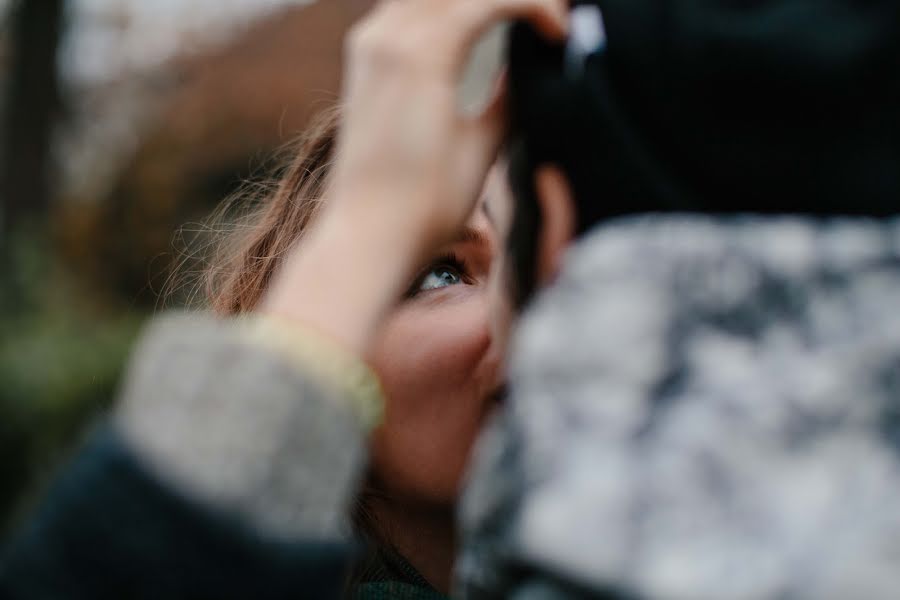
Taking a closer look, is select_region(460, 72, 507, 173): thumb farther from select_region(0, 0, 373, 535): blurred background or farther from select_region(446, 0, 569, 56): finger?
select_region(0, 0, 373, 535): blurred background

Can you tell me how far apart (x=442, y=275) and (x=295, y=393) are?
102 cm

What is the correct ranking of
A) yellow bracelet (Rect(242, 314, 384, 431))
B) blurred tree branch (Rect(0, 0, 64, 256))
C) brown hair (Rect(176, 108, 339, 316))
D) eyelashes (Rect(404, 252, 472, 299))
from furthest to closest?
blurred tree branch (Rect(0, 0, 64, 256)) < brown hair (Rect(176, 108, 339, 316)) < eyelashes (Rect(404, 252, 472, 299)) < yellow bracelet (Rect(242, 314, 384, 431))

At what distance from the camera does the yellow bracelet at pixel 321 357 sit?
0.89 metres

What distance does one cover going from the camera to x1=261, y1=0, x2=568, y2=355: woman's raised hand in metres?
0.96

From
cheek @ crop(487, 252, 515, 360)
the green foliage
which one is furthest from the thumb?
the green foliage

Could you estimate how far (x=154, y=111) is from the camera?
12867 millimetres

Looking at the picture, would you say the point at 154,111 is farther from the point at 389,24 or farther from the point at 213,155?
the point at 389,24

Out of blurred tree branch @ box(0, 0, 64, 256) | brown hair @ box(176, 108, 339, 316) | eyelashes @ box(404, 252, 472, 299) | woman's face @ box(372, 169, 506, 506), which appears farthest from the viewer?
blurred tree branch @ box(0, 0, 64, 256)

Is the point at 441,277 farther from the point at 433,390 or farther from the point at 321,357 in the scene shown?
the point at 321,357

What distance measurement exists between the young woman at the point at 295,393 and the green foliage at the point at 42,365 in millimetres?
5357

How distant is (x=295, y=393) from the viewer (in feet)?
2.85

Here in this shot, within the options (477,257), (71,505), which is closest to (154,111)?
(477,257)

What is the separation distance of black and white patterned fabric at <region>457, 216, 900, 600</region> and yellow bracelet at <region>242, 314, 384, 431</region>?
0.40 ft

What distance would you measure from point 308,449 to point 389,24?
424 millimetres
